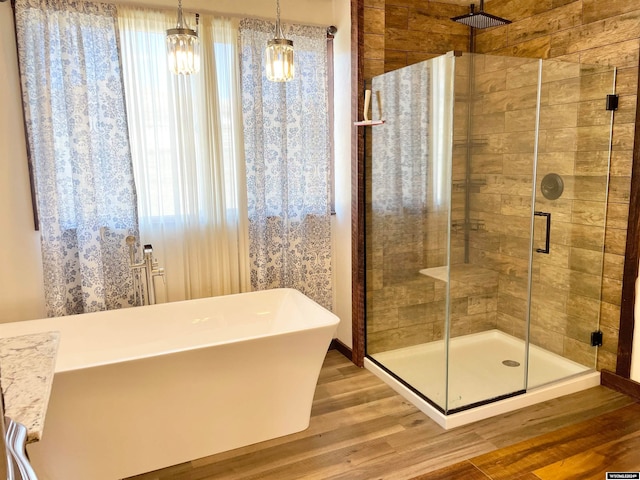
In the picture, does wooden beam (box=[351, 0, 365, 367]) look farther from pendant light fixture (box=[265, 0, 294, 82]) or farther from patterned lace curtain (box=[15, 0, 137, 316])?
patterned lace curtain (box=[15, 0, 137, 316])

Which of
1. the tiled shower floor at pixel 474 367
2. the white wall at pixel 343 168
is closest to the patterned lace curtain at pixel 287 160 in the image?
the white wall at pixel 343 168

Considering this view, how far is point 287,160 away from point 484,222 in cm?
142

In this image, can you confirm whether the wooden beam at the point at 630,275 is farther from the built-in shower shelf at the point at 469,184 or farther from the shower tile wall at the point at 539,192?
the built-in shower shelf at the point at 469,184

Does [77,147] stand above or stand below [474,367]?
above

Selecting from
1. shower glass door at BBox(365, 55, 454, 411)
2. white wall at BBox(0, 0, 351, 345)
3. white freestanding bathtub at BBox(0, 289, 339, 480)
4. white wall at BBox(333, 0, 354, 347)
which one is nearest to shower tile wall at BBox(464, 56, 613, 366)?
shower glass door at BBox(365, 55, 454, 411)

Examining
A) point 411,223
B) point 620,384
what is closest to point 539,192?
point 411,223

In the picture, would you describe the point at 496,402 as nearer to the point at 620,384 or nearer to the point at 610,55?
the point at 620,384

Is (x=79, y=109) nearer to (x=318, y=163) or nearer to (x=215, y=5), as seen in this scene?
(x=215, y=5)

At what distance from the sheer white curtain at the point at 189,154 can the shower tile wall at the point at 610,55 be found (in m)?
2.11

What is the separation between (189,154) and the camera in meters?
3.03

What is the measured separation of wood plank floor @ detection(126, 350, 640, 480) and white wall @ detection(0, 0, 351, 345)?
1335 mm

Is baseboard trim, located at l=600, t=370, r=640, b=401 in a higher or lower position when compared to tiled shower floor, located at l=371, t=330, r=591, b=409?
lower

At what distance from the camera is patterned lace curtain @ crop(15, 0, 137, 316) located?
8.68 feet

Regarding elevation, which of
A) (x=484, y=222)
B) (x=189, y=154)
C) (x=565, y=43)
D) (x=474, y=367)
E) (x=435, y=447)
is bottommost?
(x=435, y=447)
